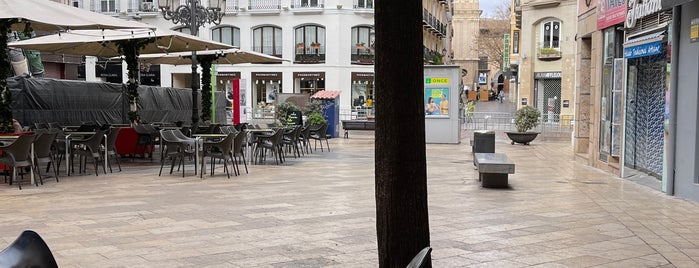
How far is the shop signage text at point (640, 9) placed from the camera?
35.4 ft

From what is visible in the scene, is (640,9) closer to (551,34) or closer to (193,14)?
(193,14)

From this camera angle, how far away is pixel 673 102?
10219 mm

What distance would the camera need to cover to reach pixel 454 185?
1128 centimetres

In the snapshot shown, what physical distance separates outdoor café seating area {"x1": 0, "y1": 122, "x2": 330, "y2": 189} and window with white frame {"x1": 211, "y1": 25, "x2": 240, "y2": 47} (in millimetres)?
30215

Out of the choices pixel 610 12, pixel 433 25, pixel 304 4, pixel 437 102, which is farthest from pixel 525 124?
pixel 433 25

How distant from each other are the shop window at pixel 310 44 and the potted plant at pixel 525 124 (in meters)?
24.5

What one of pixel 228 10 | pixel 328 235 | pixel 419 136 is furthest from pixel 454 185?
pixel 228 10

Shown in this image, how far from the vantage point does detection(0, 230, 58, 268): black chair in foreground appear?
115 inches

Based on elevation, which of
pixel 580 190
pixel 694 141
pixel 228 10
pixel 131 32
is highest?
pixel 228 10

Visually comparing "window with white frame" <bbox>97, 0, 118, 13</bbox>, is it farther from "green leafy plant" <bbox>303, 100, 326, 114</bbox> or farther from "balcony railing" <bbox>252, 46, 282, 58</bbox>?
"green leafy plant" <bbox>303, 100, 326, 114</bbox>

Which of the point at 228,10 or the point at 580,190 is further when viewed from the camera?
the point at 228,10

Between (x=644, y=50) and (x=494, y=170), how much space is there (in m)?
3.64

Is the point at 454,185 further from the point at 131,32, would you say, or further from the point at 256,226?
the point at 131,32

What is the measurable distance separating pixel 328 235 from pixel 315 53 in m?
39.6
